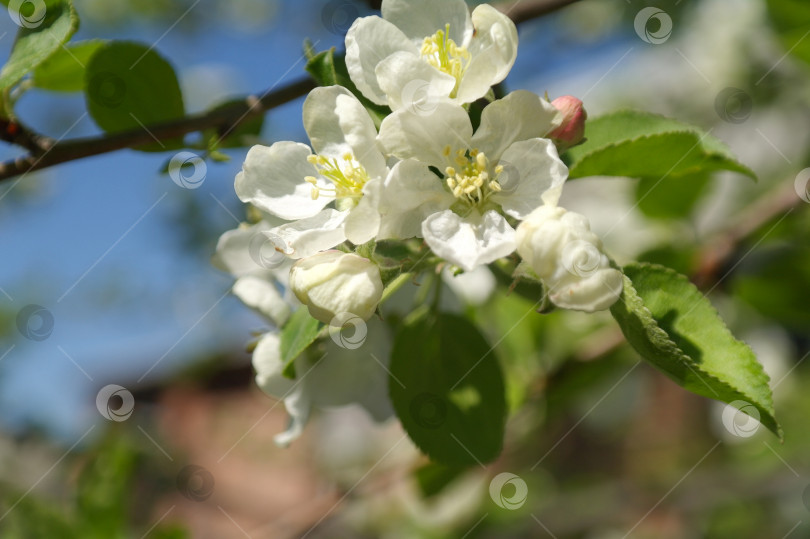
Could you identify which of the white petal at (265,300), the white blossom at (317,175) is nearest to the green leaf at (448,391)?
the white petal at (265,300)

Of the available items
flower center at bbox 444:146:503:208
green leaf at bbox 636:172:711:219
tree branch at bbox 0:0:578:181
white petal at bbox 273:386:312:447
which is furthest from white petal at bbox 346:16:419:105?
green leaf at bbox 636:172:711:219

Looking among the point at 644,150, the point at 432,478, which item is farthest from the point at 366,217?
the point at 432,478

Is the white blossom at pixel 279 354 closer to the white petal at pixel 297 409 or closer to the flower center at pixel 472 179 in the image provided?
the white petal at pixel 297 409

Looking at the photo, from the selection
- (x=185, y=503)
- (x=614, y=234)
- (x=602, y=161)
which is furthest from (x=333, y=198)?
(x=185, y=503)

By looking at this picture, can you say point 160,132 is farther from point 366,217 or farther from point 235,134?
point 366,217

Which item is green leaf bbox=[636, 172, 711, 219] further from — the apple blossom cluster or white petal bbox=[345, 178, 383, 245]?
white petal bbox=[345, 178, 383, 245]

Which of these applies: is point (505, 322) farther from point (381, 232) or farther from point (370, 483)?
point (381, 232)
